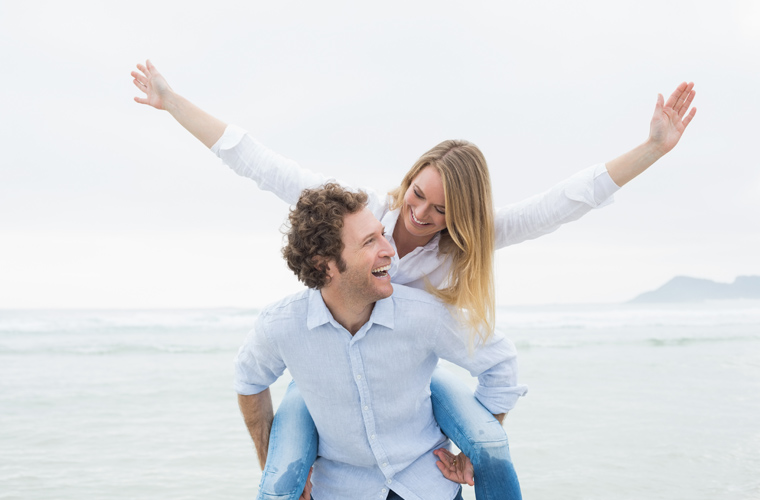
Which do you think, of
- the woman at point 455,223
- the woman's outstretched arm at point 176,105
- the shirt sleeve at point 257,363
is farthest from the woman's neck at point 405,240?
the woman's outstretched arm at point 176,105

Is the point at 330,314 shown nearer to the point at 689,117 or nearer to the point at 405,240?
the point at 405,240

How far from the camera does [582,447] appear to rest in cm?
541

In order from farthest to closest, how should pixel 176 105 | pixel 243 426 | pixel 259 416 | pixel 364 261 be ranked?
pixel 243 426, pixel 176 105, pixel 259 416, pixel 364 261

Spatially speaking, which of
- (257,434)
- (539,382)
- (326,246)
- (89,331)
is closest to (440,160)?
(326,246)

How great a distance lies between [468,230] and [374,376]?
769 mm

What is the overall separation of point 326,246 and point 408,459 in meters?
1.02

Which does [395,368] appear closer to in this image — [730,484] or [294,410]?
[294,410]

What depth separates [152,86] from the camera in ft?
11.1

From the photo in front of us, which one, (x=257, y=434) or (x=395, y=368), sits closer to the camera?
(x=395, y=368)

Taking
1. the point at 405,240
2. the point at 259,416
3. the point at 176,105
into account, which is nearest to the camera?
the point at 259,416

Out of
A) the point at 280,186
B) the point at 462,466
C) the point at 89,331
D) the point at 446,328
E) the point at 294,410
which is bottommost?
the point at 89,331

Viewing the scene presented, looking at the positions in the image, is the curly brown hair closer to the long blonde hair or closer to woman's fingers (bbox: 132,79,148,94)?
the long blonde hair

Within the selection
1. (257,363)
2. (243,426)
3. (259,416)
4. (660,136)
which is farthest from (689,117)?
(243,426)

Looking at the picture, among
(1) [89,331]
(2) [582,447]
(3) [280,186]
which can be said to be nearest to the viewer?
(3) [280,186]
